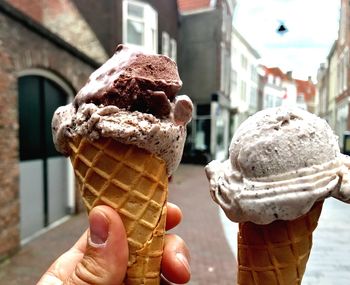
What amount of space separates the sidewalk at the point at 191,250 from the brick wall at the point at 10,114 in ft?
1.24

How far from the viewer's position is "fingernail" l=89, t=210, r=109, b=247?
63.4 inches

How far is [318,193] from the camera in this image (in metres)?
1.46

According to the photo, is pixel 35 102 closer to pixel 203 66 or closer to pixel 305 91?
pixel 203 66

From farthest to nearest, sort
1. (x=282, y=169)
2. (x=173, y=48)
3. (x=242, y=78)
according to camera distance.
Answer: (x=242, y=78), (x=173, y=48), (x=282, y=169)

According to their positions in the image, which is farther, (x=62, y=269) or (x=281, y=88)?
(x=281, y=88)

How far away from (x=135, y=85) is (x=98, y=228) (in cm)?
68

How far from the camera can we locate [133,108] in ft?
Answer: 5.52

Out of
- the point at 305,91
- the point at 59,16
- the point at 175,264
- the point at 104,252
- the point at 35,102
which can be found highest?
the point at 59,16

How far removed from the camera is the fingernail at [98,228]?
1.61 m

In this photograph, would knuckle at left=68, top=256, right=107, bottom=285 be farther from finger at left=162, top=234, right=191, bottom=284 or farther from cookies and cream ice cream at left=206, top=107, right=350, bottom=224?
cookies and cream ice cream at left=206, top=107, right=350, bottom=224

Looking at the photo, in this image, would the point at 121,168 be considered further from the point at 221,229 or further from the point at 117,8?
the point at 117,8

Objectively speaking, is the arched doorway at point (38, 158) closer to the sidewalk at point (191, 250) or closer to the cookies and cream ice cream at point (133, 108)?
the sidewalk at point (191, 250)

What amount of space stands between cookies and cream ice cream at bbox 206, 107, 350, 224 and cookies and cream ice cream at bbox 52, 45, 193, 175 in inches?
13.0

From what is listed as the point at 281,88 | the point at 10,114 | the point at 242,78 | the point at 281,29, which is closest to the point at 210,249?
the point at 10,114
